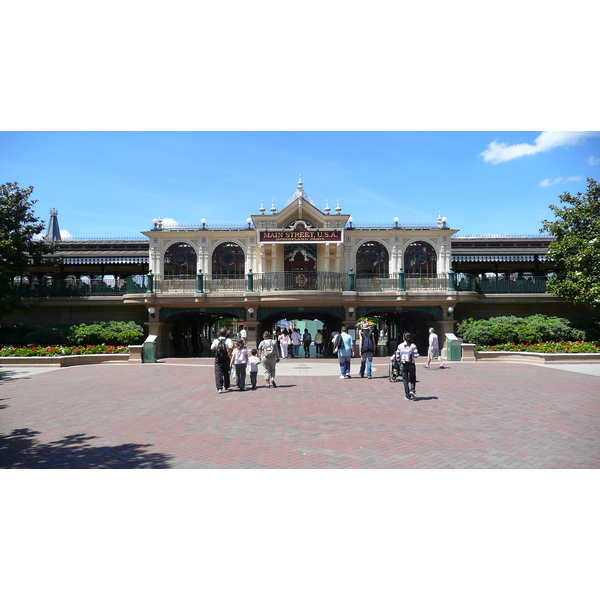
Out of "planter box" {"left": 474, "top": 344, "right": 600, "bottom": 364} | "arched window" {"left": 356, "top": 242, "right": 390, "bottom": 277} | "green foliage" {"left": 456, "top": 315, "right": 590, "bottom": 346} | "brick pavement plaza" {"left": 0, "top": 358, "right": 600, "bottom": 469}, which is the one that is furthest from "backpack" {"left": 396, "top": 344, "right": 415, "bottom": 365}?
"arched window" {"left": 356, "top": 242, "right": 390, "bottom": 277}

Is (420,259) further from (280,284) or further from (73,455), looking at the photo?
(73,455)

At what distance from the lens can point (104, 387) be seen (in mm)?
13922

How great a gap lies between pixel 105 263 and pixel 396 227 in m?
18.0

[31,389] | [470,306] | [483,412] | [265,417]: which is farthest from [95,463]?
[470,306]

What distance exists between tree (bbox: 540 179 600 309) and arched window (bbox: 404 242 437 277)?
5.85 meters

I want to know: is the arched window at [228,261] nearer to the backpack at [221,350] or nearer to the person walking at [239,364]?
the person walking at [239,364]

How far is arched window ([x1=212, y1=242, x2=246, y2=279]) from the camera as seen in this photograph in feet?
87.5

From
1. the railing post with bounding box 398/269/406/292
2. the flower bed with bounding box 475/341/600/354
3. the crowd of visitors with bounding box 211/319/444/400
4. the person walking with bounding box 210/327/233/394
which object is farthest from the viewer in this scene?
the railing post with bounding box 398/269/406/292

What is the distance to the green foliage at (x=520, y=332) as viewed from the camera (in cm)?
2242

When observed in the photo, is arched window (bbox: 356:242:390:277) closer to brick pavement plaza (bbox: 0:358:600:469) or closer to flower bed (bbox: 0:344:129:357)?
brick pavement plaza (bbox: 0:358:600:469)

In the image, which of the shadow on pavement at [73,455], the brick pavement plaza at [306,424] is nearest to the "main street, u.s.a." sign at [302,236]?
the brick pavement plaza at [306,424]

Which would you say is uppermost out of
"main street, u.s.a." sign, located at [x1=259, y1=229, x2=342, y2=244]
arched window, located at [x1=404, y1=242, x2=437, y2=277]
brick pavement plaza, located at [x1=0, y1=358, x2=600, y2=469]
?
"main street, u.s.a." sign, located at [x1=259, y1=229, x2=342, y2=244]

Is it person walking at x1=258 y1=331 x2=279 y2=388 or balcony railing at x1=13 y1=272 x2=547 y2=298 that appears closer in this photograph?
person walking at x1=258 y1=331 x2=279 y2=388

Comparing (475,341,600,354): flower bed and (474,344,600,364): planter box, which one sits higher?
(475,341,600,354): flower bed
